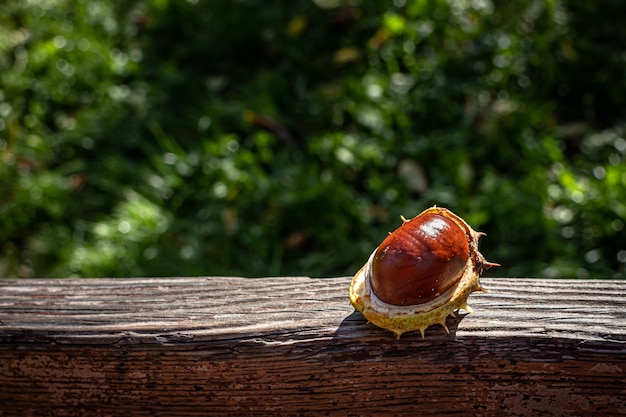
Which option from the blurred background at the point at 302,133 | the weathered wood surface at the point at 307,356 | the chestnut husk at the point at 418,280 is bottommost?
the blurred background at the point at 302,133

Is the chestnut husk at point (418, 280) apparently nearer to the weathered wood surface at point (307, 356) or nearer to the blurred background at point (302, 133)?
the weathered wood surface at point (307, 356)

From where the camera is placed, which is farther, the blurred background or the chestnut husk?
the blurred background

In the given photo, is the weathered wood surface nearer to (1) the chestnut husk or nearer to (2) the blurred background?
(1) the chestnut husk

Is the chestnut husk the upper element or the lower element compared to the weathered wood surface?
upper

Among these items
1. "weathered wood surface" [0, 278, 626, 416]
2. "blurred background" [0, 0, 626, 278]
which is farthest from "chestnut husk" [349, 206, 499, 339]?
"blurred background" [0, 0, 626, 278]

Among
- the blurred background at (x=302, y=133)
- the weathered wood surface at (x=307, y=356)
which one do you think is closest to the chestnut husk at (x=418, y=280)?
the weathered wood surface at (x=307, y=356)

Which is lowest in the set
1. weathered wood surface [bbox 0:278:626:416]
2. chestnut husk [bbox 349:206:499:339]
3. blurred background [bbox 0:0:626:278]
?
blurred background [bbox 0:0:626:278]
